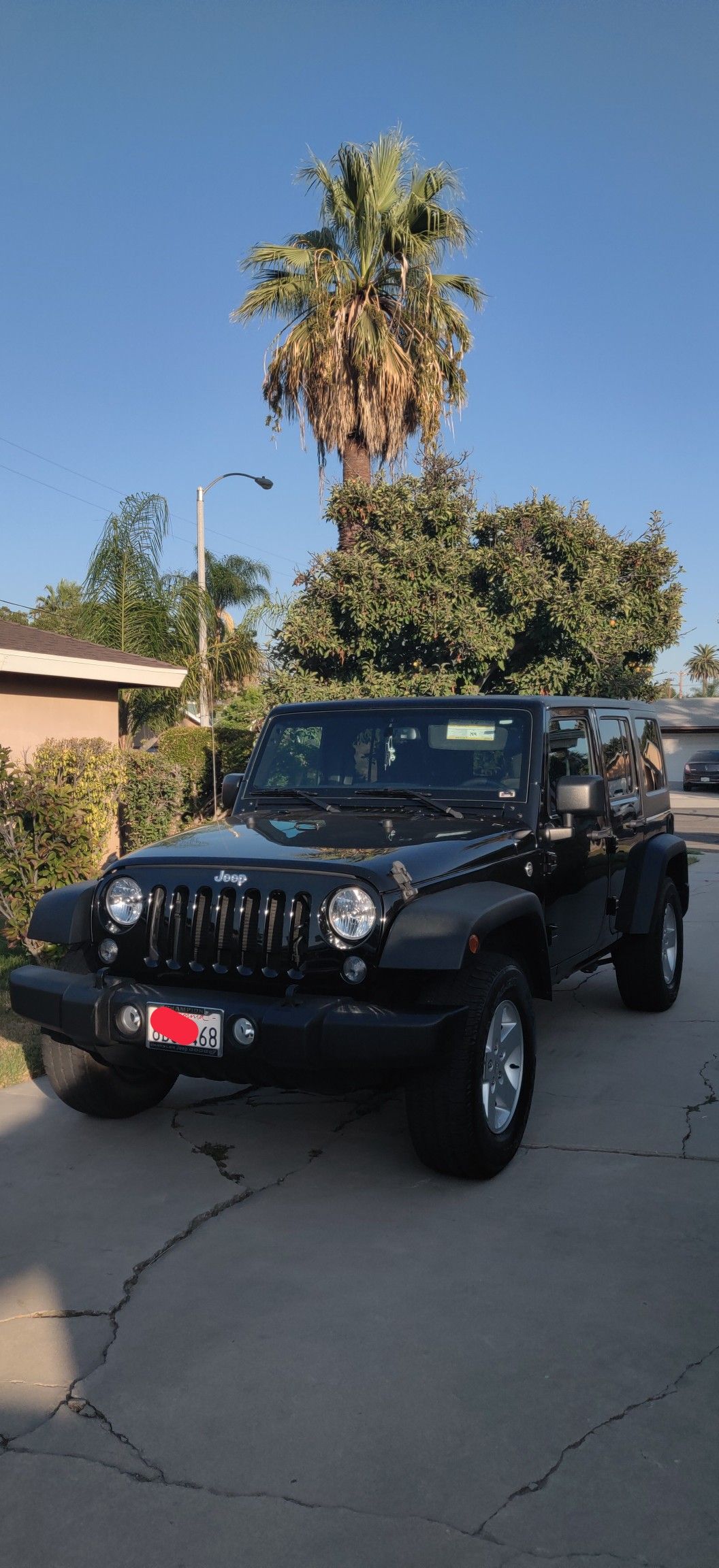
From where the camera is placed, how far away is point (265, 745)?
595 centimetres

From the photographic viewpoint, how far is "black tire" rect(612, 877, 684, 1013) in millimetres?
6617

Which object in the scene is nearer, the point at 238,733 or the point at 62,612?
the point at 238,733

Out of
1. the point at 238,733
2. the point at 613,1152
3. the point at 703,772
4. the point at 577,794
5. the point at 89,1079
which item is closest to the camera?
the point at 613,1152

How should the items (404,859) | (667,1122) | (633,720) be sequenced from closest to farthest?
(404,859)
(667,1122)
(633,720)

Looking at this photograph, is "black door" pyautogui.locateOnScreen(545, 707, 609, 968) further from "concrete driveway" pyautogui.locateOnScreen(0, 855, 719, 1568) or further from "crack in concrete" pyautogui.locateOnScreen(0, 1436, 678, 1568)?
"crack in concrete" pyautogui.locateOnScreen(0, 1436, 678, 1568)

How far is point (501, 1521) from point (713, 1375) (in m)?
0.84

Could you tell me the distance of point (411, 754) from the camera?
18.1 feet

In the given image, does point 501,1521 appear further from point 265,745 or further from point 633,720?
point 633,720

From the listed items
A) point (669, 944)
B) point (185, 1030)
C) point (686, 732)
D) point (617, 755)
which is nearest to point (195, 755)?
point (669, 944)

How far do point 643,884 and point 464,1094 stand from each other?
109 inches

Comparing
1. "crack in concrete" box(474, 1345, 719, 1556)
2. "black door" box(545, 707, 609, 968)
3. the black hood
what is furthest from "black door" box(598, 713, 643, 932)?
"crack in concrete" box(474, 1345, 719, 1556)

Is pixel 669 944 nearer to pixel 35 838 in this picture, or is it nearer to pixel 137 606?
pixel 35 838

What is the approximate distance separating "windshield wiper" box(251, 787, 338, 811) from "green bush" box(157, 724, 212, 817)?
29.9ft

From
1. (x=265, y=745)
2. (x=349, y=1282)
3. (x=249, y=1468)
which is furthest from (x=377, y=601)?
(x=249, y=1468)
